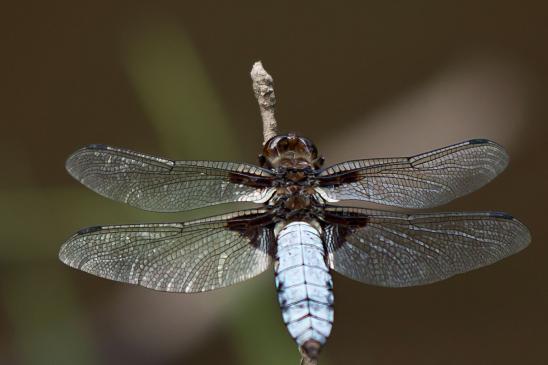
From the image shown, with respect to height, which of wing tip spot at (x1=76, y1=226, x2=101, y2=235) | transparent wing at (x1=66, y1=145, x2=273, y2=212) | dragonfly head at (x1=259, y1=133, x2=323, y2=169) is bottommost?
wing tip spot at (x1=76, y1=226, x2=101, y2=235)

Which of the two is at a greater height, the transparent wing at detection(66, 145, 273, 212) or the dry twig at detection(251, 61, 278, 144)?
the dry twig at detection(251, 61, 278, 144)

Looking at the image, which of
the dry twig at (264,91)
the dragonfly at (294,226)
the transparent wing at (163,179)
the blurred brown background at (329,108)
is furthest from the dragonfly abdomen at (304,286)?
the blurred brown background at (329,108)

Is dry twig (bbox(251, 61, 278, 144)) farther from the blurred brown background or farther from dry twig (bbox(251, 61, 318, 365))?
the blurred brown background

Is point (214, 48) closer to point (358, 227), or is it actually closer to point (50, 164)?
point (50, 164)

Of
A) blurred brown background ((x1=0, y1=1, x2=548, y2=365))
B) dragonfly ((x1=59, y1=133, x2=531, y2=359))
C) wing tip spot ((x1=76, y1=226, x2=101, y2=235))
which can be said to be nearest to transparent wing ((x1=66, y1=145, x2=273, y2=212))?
dragonfly ((x1=59, y1=133, x2=531, y2=359))

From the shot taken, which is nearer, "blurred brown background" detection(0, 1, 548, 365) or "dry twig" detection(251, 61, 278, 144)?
"dry twig" detection(251, 61, 278, 144)

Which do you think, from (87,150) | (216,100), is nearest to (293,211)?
(87,150)

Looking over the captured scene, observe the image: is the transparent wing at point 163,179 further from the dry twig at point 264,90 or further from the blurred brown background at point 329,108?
the blurred brown background at point 329,108
